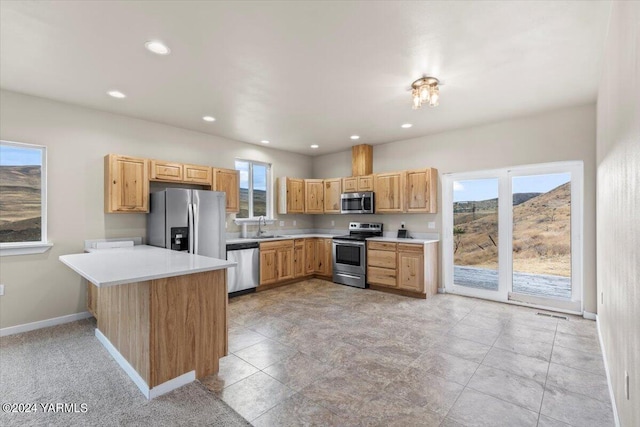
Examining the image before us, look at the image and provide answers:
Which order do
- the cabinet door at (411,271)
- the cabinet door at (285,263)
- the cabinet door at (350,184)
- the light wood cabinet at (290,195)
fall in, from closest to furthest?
the cabinet door at (411,271)
the cabinet door at (285,263)
the cabinet door at (350,184)
the light wood cabinet at (290,195)

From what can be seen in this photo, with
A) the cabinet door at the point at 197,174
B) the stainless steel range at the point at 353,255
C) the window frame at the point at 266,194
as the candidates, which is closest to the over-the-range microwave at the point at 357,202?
the stainless steel range at the point at 353,255

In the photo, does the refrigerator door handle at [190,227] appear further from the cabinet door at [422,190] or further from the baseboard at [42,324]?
the cabinet door at [422,190]

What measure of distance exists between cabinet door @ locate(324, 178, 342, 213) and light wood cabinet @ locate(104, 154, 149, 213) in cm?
347

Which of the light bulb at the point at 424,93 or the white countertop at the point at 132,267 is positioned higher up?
the light bulb at the point at 424,93

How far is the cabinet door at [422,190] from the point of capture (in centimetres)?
501

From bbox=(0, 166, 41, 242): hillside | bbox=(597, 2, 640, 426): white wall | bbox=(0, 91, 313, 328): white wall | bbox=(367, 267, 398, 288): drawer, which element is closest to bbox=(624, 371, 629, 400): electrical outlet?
bbox=(597, 2, 640, 426): white wall

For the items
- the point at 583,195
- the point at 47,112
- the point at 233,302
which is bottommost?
the point at 233,302

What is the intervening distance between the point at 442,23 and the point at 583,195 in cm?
329

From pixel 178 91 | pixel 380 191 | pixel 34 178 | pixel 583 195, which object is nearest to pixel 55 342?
pixel 34 178

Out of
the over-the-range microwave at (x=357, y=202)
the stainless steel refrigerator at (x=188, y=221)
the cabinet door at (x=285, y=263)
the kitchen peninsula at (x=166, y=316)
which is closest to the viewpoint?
the kitchen peninsula at (x=166, y=316)

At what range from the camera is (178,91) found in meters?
3.41

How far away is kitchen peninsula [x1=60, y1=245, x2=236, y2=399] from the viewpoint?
2.18 meters

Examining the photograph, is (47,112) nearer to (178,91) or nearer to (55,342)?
(178,91)

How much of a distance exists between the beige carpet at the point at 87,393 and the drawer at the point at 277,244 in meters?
2.71
